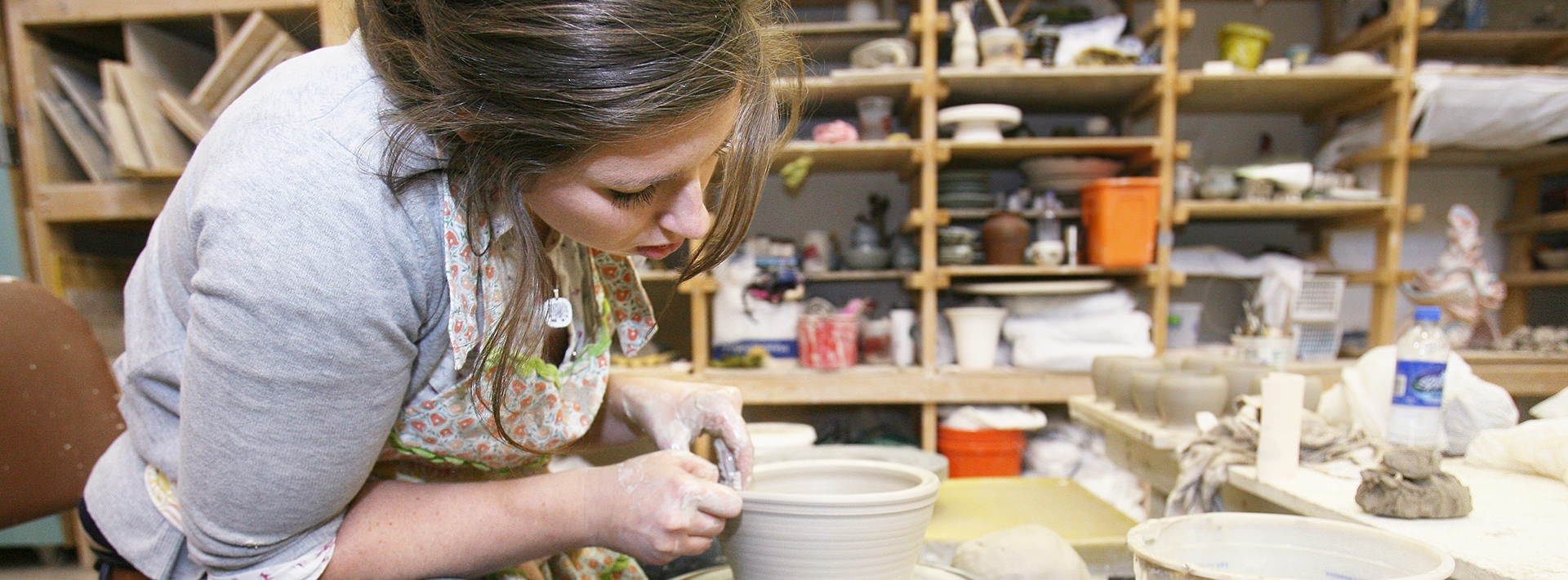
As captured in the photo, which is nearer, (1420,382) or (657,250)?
(657,250)

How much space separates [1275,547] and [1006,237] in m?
2.17

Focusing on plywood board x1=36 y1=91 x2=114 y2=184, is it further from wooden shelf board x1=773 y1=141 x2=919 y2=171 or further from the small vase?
the small vase

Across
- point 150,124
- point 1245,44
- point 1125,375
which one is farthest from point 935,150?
point 150,124

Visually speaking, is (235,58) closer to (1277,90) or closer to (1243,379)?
(1243,379)

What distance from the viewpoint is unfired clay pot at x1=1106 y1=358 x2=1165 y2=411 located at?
1.60 meters

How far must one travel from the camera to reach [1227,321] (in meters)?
3.37

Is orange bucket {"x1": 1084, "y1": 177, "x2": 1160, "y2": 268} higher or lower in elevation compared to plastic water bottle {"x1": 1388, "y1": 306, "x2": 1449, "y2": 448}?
higher

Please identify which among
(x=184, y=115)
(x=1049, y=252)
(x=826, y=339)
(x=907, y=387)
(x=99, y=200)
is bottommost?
(x=907, y=387)

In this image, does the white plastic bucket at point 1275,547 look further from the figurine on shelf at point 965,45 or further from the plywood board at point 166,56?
the plywood board at point 166,56

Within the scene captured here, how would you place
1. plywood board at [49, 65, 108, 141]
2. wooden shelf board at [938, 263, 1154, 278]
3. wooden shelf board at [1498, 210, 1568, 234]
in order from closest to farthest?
plywood board at [49, 65, 108, 141], wooden shelf board at [938, 263, 1154, 278], wooden shelf board at [1498, 210, 1568, 234]

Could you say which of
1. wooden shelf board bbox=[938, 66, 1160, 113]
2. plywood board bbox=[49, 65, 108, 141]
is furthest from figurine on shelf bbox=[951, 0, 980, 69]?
plywood board bbox=[49, 65, 108, 141]

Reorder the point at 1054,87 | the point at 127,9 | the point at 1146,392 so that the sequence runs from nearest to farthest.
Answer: the point at 1146,392 < the point at 127,9 < the point at 1054,87

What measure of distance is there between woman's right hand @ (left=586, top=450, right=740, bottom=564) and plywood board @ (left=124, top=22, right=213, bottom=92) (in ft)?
9.61

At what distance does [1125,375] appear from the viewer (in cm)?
161
